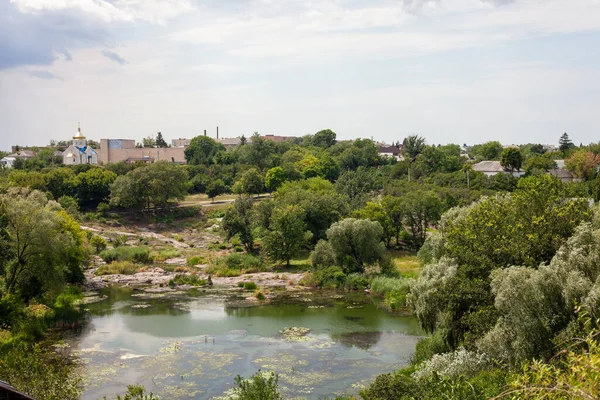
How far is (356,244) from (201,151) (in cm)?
5773

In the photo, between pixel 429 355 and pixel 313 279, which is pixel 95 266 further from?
pixel 429 355

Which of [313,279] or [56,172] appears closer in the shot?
[313,279]

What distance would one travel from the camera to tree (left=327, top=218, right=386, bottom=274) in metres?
40.5

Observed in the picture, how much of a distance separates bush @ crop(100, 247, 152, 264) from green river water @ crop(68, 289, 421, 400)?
9437 mm

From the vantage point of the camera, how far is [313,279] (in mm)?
40438

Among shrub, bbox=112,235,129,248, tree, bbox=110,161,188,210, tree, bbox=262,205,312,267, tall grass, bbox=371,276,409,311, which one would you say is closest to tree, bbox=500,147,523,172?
tree, bbox=262,205,312,267

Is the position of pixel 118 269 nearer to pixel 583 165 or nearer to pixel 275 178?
pixel 275 178

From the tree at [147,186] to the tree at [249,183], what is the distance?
7.62m

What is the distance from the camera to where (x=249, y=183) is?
71000mm

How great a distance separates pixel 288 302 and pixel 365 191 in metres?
29.1

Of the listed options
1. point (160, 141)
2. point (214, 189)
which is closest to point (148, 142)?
point (160, 141)

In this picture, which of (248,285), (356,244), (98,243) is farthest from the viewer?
(98,243)

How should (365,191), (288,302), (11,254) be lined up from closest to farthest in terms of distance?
(11,254)
(288,302)
(365,191)

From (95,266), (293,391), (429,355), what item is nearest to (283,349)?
(293,391)
